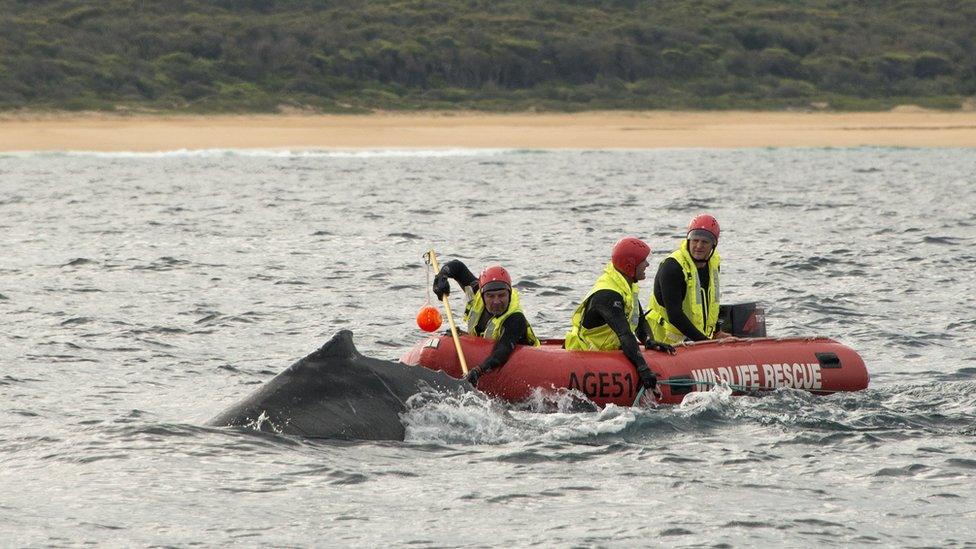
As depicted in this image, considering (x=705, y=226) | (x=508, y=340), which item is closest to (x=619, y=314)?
(x=508, y=340)

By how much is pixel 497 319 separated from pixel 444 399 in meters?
1.23

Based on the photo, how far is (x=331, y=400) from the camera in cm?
1268

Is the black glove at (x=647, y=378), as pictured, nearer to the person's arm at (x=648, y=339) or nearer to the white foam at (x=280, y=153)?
the person's arm at (x=648, y=339)

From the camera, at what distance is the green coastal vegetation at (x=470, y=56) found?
6731 centimetres

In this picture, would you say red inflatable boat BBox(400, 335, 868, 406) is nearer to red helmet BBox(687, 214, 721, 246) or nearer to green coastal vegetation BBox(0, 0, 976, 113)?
red helmet BBox(687, 214, 721, 246)

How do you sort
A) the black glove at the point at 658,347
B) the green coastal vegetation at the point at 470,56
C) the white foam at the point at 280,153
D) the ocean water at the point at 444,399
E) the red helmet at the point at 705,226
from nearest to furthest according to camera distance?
the ocean water at the point at 444,399 < the black glove at the point at 658,347 < the red helmet at the point at 705,226 < the white foam at the point at 280,153 < the green coastal vegetation at the point at 470,56

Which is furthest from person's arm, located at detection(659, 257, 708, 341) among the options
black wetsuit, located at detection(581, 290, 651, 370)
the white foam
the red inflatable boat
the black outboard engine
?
the white foam

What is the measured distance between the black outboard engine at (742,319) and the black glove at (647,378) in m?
2.17

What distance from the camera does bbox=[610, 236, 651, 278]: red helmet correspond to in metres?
14.0

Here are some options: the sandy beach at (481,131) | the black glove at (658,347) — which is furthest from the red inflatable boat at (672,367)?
the sandy beach at (481,131)

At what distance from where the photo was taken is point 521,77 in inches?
2933

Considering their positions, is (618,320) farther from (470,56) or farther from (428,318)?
(470,56)

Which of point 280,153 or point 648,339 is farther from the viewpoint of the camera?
point 280,153

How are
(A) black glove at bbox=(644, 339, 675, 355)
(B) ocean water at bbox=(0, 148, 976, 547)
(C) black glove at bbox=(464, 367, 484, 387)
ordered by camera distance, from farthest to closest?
(A) black glove at bbox=(644, 339, 675, 355) < (C) black glove at bbox=(464, 367, 484, 387) < (B) ocean water at bbox=(0, 148, 976, 547)
